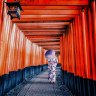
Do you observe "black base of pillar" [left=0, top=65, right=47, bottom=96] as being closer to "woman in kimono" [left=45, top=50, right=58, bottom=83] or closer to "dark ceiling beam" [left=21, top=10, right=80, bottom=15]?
"woman in kimono" [left=45, top=50, right=58, bottom=83]

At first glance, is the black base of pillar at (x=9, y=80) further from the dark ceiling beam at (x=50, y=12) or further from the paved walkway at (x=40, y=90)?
the dark ceiling beam at (x=50, y=12)

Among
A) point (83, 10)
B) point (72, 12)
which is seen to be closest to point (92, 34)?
point (83, 10)

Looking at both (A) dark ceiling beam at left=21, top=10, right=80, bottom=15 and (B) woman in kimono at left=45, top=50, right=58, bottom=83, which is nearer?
(A) dark ceiling beam at left=21, top=10, right=80, bottom=15

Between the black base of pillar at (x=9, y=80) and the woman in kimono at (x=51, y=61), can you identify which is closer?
the black base of pillar at (x=9, y=80)

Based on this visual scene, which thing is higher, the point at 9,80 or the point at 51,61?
the point at 51,61

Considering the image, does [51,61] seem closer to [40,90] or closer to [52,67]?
[52,67]

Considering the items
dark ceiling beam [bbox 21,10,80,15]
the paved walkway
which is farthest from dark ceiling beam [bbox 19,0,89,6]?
the paved walkway

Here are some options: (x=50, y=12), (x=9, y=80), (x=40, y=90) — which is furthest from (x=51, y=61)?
(x=50, y=12)

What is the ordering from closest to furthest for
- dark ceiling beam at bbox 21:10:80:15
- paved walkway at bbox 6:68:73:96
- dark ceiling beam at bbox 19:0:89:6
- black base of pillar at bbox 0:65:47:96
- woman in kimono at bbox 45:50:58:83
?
1. dark ceiling beam at bbox 19:0:89:6
2. black base of pillar at bbox 0:65:47:96
3. dark ceiling beam at bbox 21:10:80:15
4. paved walkway at bbox 6:68:73:96
5. woman in kimono at bbox 45:50:58:83

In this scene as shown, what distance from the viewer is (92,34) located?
15.6 ft

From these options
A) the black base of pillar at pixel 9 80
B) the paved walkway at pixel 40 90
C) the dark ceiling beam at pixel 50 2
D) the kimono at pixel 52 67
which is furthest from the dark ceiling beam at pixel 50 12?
the kimono at pixel 52 67

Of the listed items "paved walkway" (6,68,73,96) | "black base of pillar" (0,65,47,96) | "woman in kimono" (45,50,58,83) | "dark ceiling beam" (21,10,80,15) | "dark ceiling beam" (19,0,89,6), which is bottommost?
"paved walkway" (6,68,73,96)

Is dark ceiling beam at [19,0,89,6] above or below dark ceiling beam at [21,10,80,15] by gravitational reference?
above

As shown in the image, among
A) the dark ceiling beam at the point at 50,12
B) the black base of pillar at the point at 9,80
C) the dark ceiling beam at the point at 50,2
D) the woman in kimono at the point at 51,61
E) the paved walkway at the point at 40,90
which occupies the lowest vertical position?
the paved walkway at the point at 40,90
